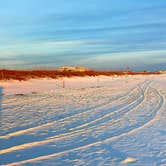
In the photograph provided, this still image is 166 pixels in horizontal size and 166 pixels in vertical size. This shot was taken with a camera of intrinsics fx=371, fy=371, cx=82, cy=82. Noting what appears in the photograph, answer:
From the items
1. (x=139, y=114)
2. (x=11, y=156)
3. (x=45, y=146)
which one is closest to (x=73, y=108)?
(x=139, y=114)

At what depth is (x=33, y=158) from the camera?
6895 mm

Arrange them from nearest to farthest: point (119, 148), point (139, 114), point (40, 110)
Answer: point (119, 148)
point (139, 114)
point (40, 110)

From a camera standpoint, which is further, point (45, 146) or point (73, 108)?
point (73, 108)

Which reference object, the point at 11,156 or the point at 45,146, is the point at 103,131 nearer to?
the point at 45,146

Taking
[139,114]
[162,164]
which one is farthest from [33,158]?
[139,114]

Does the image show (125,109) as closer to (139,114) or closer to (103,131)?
(139,114)

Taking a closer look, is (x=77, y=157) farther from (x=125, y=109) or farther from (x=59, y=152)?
(x=125, y=109)

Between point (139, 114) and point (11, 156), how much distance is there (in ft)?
22.3

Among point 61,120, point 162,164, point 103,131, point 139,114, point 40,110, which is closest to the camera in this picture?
point 162,164

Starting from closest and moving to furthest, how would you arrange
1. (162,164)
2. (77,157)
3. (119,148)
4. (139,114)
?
(162,164)
(77,157)
(119,148)
(139,114)

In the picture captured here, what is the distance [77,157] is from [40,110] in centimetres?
702

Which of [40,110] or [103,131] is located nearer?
[103,131]

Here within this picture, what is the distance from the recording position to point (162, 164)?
21.5 feet

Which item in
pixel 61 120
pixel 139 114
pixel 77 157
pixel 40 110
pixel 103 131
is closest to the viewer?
pixel 77 157
